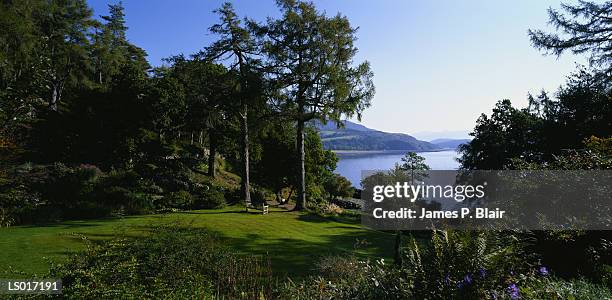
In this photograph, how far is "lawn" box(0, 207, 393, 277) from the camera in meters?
10.7

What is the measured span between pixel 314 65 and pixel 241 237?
38.0 ft

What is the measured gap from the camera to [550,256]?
10.8 m

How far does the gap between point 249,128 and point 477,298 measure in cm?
1971

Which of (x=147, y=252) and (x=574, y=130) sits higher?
(x=574, y=130)

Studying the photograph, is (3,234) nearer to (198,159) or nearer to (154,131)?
(154,131)

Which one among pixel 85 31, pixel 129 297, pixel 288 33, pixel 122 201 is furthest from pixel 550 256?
pixel 85 31

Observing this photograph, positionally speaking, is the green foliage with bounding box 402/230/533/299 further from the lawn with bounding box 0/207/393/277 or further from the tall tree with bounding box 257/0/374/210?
the tall tree with bounding box 257/0/374/210

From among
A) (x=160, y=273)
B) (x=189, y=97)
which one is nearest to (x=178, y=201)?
(x=189, y=97)

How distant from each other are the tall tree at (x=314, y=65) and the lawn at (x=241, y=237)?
6.93 m

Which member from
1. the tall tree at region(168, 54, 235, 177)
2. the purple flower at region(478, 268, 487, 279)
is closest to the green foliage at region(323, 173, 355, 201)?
the tall tree at region(168, 54, 235, 177)

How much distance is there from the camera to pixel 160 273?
7754 mm

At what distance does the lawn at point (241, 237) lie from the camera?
10.7 meters

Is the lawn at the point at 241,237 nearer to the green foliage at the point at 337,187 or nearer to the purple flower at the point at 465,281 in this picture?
the purple flower at the point at 465,281

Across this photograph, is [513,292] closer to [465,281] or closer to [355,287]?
[465,281]
